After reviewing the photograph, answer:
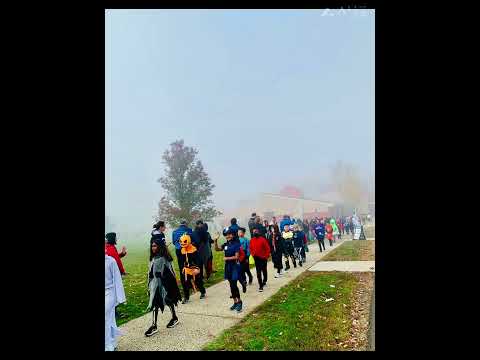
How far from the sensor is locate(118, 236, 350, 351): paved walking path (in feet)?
16.0

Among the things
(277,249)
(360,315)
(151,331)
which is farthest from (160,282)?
(277,249)

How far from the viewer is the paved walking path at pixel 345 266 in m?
10.3

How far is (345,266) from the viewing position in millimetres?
10883

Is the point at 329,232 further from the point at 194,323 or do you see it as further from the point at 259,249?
the point at 194,323

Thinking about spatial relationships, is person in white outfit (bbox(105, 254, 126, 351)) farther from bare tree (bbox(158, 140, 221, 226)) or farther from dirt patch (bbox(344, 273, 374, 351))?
bare tree (bbox(158, 140, 221, 226))

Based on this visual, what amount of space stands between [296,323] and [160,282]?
2470mm

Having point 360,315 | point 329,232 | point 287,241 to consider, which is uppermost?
point 287,241

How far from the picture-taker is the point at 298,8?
3654mm

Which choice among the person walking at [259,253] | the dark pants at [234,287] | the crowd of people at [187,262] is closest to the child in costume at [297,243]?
the crowd of people at [187,262]

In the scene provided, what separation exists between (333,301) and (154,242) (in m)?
4.08

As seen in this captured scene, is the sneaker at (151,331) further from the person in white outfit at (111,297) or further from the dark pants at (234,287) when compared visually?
the dark pants at (234,287)

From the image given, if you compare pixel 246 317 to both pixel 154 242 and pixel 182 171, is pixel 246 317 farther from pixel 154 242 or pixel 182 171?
pixel 182 171

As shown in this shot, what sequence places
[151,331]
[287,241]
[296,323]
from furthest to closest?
[287,241]
[296,323]
[151,331]
